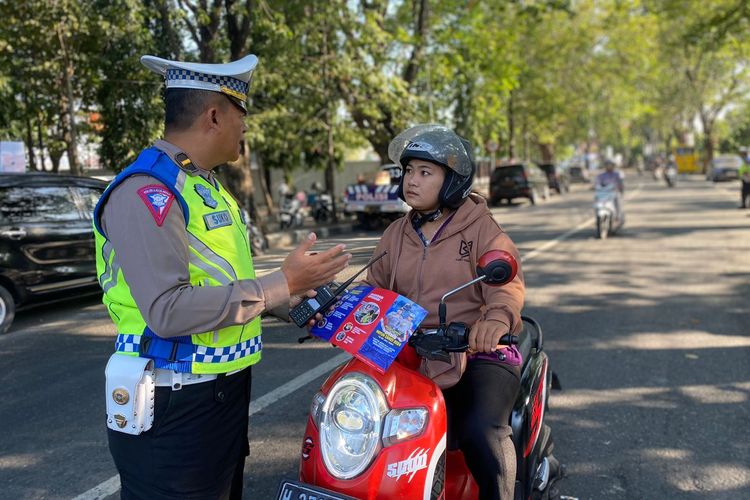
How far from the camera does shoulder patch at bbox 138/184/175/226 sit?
63.4 inches

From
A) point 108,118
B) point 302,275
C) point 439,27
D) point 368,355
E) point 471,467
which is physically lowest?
point 471,467

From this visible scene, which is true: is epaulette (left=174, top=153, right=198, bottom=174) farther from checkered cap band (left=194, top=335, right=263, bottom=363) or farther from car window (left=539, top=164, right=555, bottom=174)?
→ car window (left=539, top=164, right=555, bottom=174)

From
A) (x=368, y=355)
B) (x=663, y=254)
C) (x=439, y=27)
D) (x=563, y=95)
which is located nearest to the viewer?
(x=368, y=355)

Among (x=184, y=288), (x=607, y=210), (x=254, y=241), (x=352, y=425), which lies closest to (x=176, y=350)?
(x=184, y=288)

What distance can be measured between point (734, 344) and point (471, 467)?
443 centimetres

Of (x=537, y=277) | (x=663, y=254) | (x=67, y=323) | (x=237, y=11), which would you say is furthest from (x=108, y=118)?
(x=663, y=254)

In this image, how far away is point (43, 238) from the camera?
7.32 m

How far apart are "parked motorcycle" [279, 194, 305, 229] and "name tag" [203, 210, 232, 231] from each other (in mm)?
17402

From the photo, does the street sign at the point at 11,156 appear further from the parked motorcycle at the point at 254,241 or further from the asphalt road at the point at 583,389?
the parked motorcycle at the point at 254,241

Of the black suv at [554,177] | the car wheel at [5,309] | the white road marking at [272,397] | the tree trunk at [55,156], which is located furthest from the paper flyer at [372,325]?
the black suv at [554,177]

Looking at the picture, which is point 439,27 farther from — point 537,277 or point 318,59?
point 537,277

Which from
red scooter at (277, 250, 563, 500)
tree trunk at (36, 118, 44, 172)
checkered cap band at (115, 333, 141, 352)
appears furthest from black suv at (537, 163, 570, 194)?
checkered cap band at (115, 333, 141, 352)

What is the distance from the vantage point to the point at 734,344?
18.5ft

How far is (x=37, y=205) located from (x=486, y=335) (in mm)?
6848
